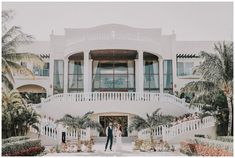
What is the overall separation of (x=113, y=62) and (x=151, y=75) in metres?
3.40

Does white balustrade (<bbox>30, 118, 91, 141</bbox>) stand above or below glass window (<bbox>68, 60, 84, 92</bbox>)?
below

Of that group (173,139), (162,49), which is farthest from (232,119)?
(162,49)

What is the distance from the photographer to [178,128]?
2222 cm

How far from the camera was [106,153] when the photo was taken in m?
18.1

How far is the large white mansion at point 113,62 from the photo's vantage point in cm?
2742

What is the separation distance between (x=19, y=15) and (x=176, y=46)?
51.0ft

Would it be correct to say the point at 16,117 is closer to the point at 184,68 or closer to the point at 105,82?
the point at 105,82

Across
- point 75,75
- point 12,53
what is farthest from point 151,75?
point 12,53

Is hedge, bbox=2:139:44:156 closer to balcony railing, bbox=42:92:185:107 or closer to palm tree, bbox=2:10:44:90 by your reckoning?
palm tree, bbox=2:10:44:90

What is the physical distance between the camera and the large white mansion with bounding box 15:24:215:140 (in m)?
27.4

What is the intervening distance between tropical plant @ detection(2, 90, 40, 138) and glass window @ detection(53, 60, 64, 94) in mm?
9453

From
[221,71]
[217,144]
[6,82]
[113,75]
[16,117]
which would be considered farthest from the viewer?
[113,75]

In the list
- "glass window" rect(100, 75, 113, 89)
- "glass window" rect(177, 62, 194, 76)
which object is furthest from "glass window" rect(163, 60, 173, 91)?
"glass window" rect(100, 75, 113, 89)

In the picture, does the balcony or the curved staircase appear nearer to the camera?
the curved staircase
